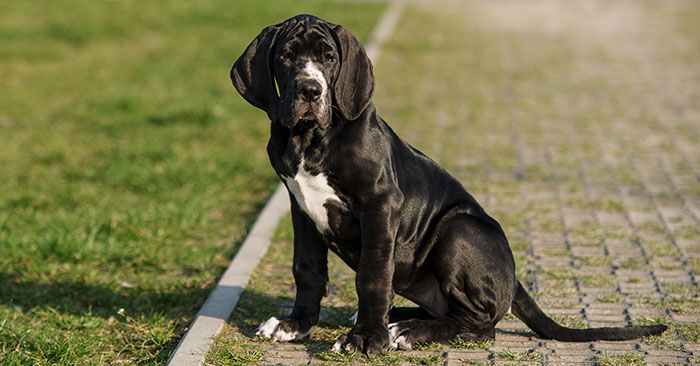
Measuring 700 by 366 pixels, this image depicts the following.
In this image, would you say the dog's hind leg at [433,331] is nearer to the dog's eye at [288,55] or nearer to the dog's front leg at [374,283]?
the dog's front leg at [374,283]

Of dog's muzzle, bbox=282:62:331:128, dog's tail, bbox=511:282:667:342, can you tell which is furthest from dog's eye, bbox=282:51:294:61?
dog's tail, bbox=511:282:667:342

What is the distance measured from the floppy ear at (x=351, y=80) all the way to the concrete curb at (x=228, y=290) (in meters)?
1.46

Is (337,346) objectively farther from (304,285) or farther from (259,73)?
(259,73)

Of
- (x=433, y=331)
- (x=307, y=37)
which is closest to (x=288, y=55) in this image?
(x=307, y=37)

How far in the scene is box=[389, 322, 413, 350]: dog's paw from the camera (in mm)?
4445

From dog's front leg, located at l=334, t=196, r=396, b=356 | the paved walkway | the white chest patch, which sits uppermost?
the white chest patch

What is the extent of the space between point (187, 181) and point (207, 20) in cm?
1095

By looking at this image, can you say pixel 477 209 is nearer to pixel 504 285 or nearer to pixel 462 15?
pixel 504 285

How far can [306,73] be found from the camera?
4.10 metres

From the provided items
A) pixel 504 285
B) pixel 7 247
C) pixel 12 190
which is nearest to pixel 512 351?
pixel 504 285

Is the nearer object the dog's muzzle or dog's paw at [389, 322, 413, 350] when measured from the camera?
the dog's muzzle

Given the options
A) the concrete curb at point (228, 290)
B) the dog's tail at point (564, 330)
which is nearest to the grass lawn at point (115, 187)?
the concrete curb at point (228, 290)

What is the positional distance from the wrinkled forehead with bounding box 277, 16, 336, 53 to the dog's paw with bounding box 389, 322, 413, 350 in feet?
5.00

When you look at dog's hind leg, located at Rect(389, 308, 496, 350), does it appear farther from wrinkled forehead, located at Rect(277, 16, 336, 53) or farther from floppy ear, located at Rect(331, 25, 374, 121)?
wrinkled forehead, located at Rect(277, 16, 336, 53)
